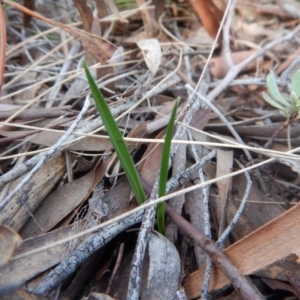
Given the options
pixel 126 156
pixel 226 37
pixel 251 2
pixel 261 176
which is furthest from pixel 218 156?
pixel 251 2

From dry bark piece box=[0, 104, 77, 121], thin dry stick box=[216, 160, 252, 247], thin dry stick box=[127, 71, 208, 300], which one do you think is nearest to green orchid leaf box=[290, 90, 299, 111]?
thin dry stick box=[216, 160, 252, 247]

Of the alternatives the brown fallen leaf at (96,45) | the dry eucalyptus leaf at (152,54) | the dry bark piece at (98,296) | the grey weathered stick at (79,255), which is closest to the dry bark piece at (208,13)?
the dry eucalyptus leaf at (152,54)

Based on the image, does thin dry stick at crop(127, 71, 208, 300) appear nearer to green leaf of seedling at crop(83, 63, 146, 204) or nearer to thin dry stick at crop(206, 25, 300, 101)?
green leaf of seedling at crop(83, 63, 146, 204)

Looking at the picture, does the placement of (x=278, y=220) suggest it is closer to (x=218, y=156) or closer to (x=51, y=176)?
(x=218, y=156)

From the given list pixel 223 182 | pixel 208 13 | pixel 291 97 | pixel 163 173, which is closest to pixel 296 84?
pixel 291 97

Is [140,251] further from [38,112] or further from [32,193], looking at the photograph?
[38,112]

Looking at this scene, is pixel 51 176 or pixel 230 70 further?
pixel 230 70
